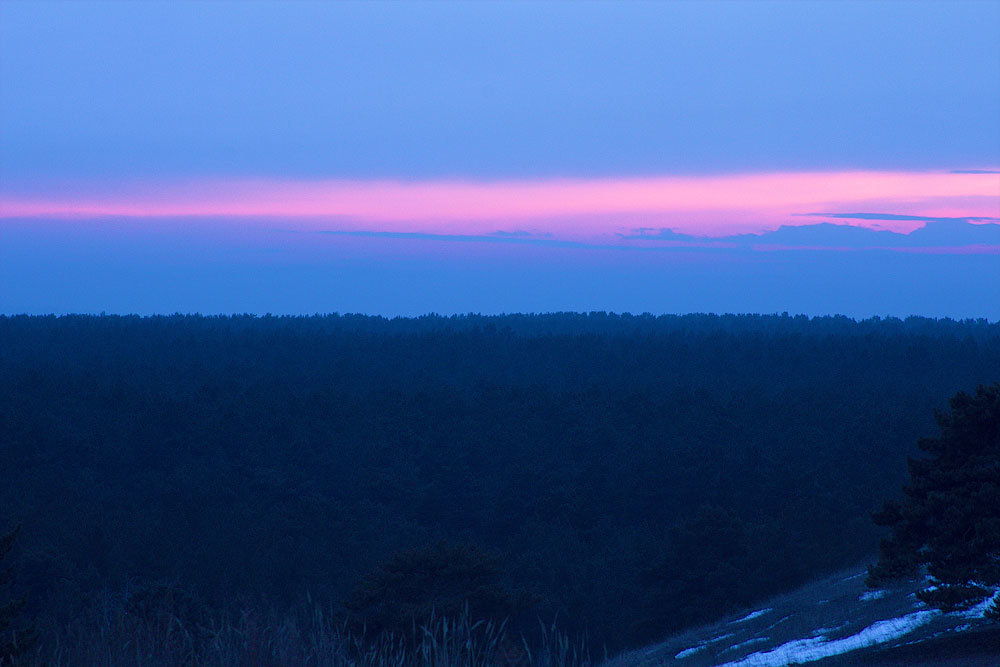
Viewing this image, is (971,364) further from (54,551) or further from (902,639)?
(902,639)

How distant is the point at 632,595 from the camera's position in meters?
41.5

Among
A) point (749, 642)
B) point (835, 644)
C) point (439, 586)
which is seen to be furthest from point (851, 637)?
point (439, 586)

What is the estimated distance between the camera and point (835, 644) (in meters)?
12.7

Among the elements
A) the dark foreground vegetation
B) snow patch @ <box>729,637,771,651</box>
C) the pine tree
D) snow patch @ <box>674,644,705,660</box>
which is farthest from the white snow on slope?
the dark foreground vegetation

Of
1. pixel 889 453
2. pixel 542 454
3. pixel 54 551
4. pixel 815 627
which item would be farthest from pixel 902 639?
pixel 542 454

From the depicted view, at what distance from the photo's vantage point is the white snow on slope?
486 inches

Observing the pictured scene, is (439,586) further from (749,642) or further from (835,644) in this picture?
(835,644)

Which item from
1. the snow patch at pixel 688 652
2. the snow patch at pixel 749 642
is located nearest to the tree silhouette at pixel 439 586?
the snow patch at pixel 688 652

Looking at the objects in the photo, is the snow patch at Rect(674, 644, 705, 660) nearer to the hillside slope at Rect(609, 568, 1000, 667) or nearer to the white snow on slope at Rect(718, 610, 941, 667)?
the hillside slope at Rect(609, 568, 1000, 667)

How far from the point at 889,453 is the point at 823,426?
7872 mm

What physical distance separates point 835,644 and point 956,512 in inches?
147

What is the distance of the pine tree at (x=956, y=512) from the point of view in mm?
9641

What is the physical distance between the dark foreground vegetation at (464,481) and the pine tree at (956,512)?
12652 millimetres

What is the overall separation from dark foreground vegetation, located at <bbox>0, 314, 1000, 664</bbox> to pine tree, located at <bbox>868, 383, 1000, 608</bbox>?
12652 millimetres
